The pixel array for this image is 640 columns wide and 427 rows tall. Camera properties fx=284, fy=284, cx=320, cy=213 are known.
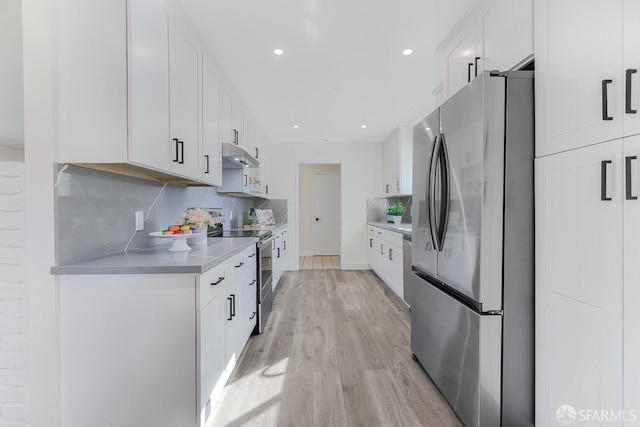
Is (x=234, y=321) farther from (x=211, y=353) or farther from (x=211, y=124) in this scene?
(x=211, y=124)

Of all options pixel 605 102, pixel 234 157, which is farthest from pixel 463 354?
pixel 234 157

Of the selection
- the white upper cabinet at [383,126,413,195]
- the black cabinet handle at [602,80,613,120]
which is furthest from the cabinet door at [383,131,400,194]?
the black cabinet handle at [602,80,613,120]

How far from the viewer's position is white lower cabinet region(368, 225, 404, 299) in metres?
3.63

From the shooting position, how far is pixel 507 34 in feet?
5.00

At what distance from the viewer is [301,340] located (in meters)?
2.51

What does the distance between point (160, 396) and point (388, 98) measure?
3.42 metres

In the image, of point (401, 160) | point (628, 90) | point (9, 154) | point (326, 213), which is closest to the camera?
point (628, 90)

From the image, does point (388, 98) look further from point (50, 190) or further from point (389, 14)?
point (50, 190)

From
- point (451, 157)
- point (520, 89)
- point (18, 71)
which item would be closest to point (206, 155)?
point (18, 71)

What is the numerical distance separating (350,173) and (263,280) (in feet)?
11.1

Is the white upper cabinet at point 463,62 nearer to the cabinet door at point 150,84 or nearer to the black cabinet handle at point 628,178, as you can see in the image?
the black cabinet handle at point 628,178

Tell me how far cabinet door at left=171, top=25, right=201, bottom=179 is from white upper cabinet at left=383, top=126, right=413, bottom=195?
3.30 meters

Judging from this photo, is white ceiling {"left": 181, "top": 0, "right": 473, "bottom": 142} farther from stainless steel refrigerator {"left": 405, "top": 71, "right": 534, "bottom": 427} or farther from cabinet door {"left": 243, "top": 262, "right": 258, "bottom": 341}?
cabinet door {"left": 243, "top": 262, "right": 258, "bottom": 341}

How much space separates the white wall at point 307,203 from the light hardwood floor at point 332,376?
4118 mm
